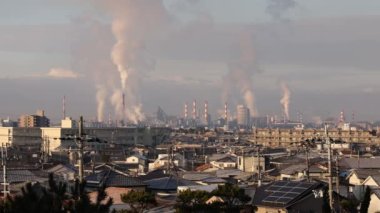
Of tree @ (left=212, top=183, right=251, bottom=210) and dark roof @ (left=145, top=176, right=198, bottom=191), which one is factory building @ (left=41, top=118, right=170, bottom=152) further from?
tree @ (left=212, top=183, right=251, bottom=210)

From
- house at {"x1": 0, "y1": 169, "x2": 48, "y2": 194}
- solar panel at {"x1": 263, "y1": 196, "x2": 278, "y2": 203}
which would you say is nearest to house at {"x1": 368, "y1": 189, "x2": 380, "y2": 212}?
solar panel at {"x1": 263, "y1": 196, "x2": 278, "y2": 203}

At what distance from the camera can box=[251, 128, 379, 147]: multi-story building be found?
96438 millimetres

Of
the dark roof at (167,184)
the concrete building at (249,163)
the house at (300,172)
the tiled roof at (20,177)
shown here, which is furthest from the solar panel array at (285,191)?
the concrete building at (249,163)

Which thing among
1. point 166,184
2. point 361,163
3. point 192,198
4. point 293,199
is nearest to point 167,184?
point 166,184

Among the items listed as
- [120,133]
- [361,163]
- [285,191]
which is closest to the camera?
[285,191]

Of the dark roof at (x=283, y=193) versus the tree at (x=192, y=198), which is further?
the dark roof at (x=283, y=193)

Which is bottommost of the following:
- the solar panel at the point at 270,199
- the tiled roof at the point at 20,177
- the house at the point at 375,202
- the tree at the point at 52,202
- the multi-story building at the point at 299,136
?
the house at the point at 375,202

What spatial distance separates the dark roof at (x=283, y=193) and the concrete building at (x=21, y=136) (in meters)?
74.9

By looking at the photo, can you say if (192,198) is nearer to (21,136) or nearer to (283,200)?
(283,200)

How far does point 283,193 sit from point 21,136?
3139 inches

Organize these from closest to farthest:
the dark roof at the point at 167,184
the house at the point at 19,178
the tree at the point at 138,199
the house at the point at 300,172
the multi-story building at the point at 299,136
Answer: the tree at the point at 138,199 → the house at the point at 19,178 → the dark roof at the point at 167,184 → the house at the point at 300,172 → the multi-story building at the point at 299,136

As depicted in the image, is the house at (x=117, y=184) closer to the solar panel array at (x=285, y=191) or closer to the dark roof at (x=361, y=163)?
the solar panel array at (x=285, y=191)

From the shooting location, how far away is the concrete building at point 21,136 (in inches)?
3740

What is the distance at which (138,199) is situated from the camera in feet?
71.8
